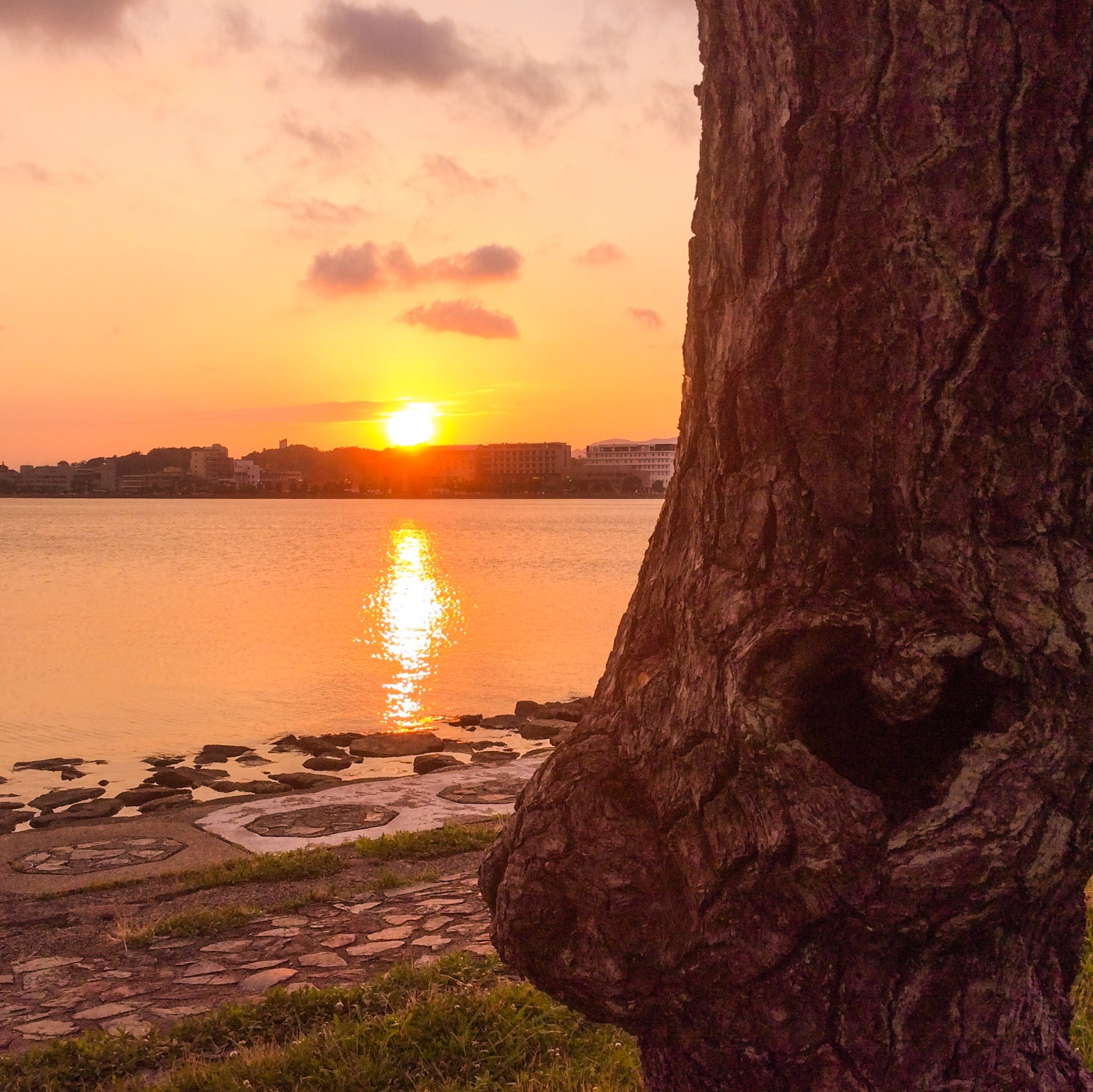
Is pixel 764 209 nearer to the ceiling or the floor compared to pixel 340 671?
nearer to the ceiling

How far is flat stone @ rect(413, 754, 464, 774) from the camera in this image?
15086mm

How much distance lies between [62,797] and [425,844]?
764 cm

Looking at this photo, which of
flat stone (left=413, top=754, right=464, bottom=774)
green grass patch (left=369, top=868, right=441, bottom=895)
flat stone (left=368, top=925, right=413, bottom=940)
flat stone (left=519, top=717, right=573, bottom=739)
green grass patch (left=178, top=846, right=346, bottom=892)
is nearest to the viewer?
flat stone (left=368, top=925, right=413, bottom=940)

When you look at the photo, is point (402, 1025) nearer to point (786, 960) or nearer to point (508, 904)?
point (508, 904)

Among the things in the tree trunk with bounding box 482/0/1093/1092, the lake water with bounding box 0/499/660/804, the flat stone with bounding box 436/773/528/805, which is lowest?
the lake water with bounding box 0/499/660/804

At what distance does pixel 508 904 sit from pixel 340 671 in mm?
24658

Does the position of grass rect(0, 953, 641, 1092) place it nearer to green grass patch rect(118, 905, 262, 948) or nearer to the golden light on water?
green grass patch rect(118, 905, 262, 948)

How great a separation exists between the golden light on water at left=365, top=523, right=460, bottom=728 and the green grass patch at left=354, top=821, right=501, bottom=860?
1166 cm

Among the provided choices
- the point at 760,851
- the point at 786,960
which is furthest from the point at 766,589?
the point at 786,960

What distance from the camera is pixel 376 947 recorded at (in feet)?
21.2

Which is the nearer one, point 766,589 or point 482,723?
point 766,589

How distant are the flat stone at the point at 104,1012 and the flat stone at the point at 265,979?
22.7 inches

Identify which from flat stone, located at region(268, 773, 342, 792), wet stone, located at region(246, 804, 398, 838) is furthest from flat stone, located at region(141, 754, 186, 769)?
wet stone, located at region(246, 804, 398, 838)

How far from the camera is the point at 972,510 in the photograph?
2701 millimetres
